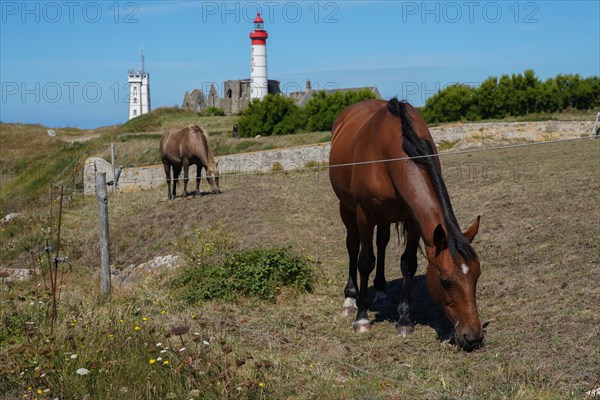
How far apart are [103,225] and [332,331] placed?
288 cm

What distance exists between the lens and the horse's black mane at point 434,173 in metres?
5.78

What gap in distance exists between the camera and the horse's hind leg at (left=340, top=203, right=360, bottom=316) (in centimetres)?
781

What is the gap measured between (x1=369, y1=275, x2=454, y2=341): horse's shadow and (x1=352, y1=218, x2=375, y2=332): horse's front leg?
0.31 metres

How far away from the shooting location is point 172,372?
16.3 feet

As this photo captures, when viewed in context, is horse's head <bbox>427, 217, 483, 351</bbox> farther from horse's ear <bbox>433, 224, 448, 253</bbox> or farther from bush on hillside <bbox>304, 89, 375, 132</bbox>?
bush on hillside <bbox>304, 89, 375, 132</bbox>

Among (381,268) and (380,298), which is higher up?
(381,268)

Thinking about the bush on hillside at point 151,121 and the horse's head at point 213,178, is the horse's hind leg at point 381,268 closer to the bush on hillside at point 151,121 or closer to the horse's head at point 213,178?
the horse's head at point 213,178

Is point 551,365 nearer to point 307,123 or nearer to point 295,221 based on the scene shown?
point 295,221

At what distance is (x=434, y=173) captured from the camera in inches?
243

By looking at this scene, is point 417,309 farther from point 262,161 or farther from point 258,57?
point 258,57

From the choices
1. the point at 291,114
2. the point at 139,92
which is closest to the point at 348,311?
the point at 291,114

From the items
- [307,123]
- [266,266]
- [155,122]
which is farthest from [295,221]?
[155,122]

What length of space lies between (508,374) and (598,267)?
2844 mm

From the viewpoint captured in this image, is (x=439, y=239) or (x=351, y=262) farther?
(x=351, y=262)
